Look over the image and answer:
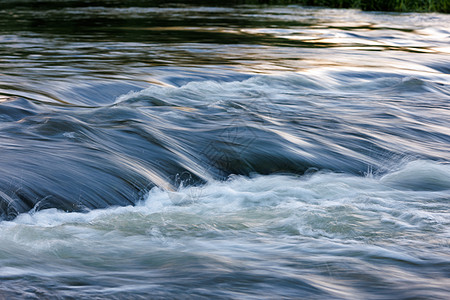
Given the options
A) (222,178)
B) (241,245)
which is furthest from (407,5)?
(241,245)

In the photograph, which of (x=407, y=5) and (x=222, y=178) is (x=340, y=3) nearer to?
(x=407, y=5)

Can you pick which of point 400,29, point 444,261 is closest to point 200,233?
point 444,261

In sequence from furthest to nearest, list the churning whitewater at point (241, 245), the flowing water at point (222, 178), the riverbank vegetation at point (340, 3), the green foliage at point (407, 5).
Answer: the riverbank vegetation at point (340, 3), the green foliage at point (407, 5), the flowing water at point (222, 178), the churning whitewater at point (241, 245)

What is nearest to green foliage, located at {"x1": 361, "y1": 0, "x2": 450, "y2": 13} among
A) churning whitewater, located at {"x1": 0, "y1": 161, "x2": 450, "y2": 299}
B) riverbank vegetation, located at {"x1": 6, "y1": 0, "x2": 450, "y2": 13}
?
riverbank vegetation, located at {"x1": 6, "y1": 0, "x2": 450, "y2": 13}

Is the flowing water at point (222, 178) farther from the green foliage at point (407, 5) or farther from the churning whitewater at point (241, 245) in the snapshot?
the green foliage at point (407, 5)

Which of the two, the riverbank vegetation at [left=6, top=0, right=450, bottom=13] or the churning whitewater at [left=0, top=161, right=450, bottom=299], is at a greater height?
the riverbank vegetation at [left=6, top=0, right=450, bottom=13]

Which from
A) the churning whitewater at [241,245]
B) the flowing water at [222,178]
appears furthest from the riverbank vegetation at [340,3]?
the churning whitewater at [241,245]

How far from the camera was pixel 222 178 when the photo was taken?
496 cm

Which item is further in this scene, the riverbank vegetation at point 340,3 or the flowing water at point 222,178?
the riverbank vegetation at point 340,3

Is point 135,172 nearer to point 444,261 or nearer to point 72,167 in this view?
point 72,167

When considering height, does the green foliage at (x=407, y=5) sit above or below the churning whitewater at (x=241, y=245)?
above

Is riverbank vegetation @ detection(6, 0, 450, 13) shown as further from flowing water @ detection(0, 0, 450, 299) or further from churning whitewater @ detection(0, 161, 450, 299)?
churning whitewater @ detection(0, 161, 450, 299)

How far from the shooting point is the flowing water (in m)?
3.20

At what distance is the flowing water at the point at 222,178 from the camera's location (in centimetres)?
320
